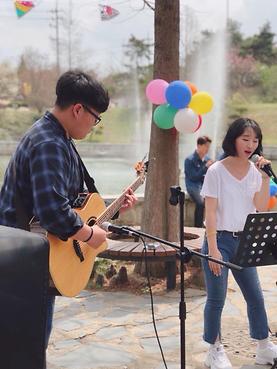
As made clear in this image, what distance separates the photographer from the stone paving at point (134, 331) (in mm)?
3715

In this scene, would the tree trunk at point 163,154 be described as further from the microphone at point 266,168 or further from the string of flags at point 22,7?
the string of flags at point 22,7

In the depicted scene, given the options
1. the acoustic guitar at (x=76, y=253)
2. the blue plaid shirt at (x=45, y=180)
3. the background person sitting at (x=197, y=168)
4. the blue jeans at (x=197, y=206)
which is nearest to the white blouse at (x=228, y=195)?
the acoustic guitar at (x=76, y=253)

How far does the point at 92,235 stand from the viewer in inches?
103

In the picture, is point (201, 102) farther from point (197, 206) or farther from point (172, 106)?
point (197, 206)

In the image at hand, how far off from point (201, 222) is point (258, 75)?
37.7m

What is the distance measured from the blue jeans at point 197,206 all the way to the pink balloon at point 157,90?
8.11ft

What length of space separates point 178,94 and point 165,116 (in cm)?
23

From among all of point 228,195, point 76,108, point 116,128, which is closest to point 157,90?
point 228,195

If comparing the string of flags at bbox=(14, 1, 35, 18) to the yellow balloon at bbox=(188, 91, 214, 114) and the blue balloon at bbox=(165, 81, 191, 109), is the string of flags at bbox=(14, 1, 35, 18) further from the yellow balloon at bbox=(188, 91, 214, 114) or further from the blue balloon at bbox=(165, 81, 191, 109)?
the blue balloon at bbox=(165, 81, 191, 109)

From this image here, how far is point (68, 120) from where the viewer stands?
264 cm

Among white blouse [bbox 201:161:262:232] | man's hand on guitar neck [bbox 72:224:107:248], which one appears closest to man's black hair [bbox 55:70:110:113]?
man's hand on guitar neck [bbox 72:224:107:248]

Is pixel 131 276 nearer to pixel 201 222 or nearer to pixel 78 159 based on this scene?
pixel 201 222

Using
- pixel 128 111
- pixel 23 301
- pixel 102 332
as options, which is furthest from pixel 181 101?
pixel 128 111

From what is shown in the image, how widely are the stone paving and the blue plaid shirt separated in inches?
56.1
